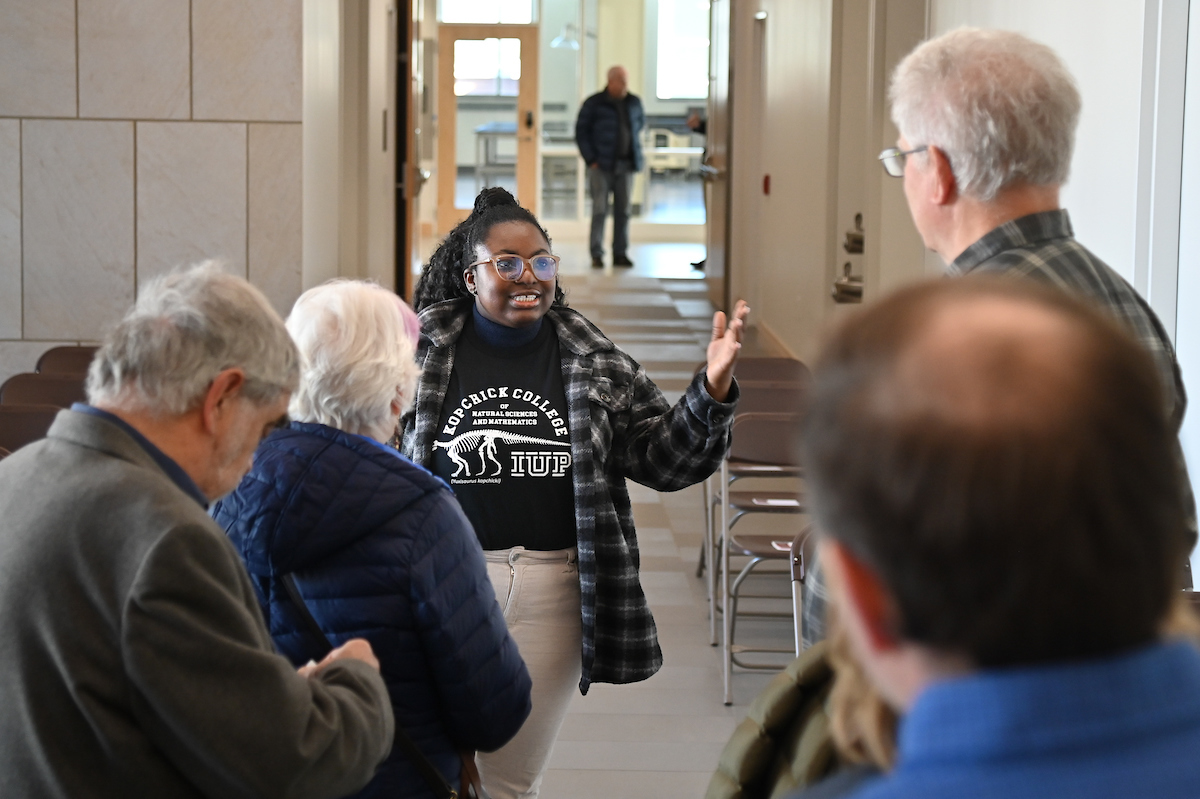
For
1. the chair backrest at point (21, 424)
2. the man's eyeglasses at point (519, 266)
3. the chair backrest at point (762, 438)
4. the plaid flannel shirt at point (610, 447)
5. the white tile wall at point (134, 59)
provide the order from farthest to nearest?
the white tile wall at point (134, 59), the chair backrest at point (762, 438), the chair backrest at point (21, 424), the man's eyeglasses at point (519, 266), the plaid flannel shirt at point (610, 447)

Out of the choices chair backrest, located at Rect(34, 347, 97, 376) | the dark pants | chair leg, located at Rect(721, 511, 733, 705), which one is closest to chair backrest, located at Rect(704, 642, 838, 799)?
chair leg, located at Rect(721, 511, 733, 705)

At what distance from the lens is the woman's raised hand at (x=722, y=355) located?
88.7 inches

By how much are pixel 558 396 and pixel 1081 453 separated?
6.51ft

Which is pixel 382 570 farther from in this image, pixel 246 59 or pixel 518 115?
pixel 518 115

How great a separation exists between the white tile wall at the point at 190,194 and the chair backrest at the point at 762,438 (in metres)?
2.98

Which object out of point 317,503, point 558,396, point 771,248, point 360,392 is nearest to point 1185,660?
point 317,503

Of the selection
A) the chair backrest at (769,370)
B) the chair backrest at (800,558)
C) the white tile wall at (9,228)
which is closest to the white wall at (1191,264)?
the chair backrest at (800,558)

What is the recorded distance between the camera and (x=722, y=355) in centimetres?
226

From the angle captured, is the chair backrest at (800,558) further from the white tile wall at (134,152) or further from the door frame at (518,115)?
the door frame at (518,115)

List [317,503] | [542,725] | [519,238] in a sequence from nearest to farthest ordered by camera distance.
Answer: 1. [317,503]
2. [542,725]
3. [519,238]

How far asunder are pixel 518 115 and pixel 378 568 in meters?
16.2

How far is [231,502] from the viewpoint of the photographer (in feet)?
5.77

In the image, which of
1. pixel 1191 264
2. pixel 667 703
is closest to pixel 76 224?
pixel 667 703

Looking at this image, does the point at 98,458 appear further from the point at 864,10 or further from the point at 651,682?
the point at 864,10
